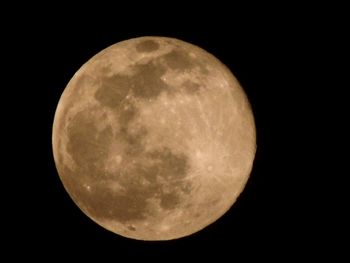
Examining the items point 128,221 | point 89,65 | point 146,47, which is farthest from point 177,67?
point 128,221

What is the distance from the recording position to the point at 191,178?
383 centimetres

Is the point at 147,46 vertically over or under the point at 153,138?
over

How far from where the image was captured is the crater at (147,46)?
4055 mm

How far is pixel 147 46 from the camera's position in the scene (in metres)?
4.09

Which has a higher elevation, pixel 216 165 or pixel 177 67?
pixel 177 67

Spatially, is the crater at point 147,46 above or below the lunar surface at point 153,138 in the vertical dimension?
above

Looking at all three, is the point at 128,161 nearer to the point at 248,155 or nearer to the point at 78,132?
the point at 78,132

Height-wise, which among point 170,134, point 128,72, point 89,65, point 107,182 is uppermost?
point 89,65

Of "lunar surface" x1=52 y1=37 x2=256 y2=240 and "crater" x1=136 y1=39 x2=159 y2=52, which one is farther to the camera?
"crater" x1=136 y1=39 x2=159 y2=52

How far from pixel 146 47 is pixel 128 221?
1.54 m

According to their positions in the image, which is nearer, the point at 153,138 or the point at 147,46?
the point at 153,138

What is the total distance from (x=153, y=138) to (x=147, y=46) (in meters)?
0.90

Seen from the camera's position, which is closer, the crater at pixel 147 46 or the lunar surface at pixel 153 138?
the lunar surface at pixel 153 138

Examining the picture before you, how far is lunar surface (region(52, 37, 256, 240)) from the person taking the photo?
Result: 3.74 metres
